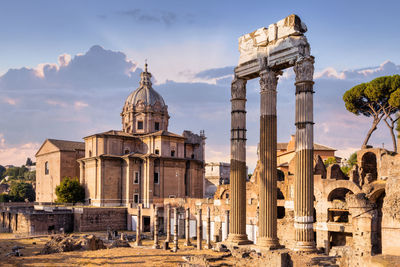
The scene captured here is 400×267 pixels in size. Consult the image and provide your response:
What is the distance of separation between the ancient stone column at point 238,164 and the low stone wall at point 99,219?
73.8ft

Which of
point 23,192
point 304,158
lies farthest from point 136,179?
point 23,192

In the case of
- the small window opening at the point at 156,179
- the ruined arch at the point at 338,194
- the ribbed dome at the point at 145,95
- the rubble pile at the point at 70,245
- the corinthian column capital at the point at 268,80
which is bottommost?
the rubble pile at the point at 70,245

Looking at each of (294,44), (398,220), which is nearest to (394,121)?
(398,220)

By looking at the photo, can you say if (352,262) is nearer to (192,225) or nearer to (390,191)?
(390,191)

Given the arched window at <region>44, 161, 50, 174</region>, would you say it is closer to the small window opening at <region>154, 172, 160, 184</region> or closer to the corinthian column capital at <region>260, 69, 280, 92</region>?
the small window opening at <region>154, 172, 160, 184</region>

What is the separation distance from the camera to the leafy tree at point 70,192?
1658 inches

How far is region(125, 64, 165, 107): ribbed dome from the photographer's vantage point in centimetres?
4772

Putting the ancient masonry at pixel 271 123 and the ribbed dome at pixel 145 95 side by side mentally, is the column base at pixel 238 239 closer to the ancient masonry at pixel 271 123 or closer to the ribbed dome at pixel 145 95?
the ancient masonry at pixel 271 123

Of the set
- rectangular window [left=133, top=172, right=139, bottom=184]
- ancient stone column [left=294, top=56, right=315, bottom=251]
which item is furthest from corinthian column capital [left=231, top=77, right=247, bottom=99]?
rectangular window [left=133, top=172, right=139, bottom=184]

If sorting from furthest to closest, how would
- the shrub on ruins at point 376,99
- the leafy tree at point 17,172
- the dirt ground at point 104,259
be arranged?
the leafy tree at point 17,172
the shrub on ruins at point 376,99
the dirt ground at point 104,259

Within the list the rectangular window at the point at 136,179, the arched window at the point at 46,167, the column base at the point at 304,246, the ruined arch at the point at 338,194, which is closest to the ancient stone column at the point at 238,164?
the column base at the point at 304,246

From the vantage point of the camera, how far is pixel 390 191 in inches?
671

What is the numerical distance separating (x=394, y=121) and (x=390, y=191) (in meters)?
18.8

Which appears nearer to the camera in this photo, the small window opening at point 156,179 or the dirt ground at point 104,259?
the dirt ground at point 104,259
